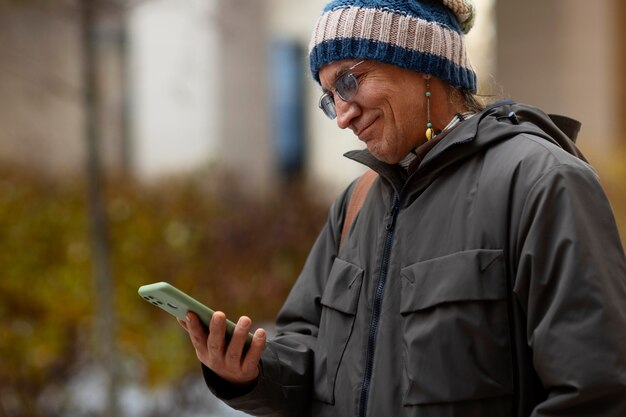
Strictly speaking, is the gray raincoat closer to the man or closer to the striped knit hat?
the man

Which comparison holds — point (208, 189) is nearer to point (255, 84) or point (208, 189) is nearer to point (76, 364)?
point (255, 84)

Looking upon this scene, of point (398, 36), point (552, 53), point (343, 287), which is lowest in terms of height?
point (343, 287)

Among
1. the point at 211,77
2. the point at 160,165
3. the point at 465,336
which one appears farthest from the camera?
the point at 160,165

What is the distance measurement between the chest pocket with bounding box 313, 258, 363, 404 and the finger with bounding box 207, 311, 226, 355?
0.25 m

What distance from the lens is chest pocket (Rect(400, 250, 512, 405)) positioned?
1.89m

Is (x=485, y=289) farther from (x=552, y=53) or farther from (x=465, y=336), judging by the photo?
(x=552, y=53)

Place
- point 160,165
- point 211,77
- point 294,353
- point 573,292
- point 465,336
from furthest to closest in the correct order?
point 160,165 → point 211,77 → point 294,353 → point 465,336 → point 573,292

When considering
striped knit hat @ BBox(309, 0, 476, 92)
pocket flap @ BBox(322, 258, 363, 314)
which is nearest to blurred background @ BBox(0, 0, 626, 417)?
striped knit hat @ BBox(309, 0, 476, 92)

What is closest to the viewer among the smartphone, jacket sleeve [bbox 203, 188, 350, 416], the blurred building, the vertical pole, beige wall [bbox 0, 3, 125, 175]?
the smartphone

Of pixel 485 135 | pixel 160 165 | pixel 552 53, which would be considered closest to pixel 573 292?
pixel 485 135

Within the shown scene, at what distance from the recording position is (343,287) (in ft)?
7.34

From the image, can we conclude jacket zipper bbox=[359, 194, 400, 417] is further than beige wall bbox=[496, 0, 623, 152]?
No

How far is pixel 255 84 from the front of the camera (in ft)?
26.6

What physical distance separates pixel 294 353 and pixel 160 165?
636 cm
